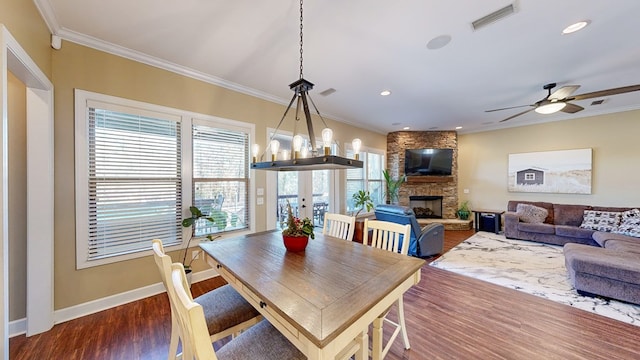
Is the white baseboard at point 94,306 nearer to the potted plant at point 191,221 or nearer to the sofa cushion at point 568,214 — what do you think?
the potted plant at point 191,221

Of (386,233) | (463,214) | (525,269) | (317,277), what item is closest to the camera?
(317,277)

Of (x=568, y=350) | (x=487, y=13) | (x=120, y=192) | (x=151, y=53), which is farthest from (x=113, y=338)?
(x=487, y=13)

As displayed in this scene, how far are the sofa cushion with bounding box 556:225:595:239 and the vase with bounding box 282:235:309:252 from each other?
568 centimetres

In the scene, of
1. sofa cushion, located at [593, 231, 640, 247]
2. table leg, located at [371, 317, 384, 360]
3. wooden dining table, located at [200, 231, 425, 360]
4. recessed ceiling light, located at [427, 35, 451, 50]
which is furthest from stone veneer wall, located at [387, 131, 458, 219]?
table leg, located at [371, 317, 384, 360]

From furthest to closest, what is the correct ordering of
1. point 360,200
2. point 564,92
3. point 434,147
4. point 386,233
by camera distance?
point 434,147
point 360,200
point 564,92
point 386,233

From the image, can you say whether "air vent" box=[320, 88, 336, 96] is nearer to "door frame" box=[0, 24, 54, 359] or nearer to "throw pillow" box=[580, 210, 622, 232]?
"door frame" box=[0, 24, 54, 359]

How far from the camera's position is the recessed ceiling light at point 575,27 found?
7.03ft

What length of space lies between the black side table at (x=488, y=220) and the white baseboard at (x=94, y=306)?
703 cm

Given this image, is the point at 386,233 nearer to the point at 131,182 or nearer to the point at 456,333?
the point at 456,333

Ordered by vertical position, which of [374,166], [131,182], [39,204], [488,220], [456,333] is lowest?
[456,333]

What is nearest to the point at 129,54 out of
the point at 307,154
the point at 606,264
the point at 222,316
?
the point at 307,154

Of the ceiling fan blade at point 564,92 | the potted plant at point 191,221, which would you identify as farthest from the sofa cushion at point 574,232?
the potted plant at point 191,221

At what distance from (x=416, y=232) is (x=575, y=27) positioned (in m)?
2.97

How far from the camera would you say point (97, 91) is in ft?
8.08
